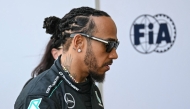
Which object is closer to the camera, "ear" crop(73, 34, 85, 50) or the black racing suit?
the black racing suit

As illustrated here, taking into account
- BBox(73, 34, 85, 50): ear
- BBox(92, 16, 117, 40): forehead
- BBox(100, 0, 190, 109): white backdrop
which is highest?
BBox(92, 16, 117, 40): forehead

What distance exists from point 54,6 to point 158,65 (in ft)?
3.54

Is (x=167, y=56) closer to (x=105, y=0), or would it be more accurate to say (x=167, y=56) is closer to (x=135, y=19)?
(x=135, y=19)

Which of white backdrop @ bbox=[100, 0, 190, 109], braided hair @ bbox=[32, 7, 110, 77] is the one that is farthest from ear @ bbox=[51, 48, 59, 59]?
white backdrop @ bbox=[100, 0, 190, 109]

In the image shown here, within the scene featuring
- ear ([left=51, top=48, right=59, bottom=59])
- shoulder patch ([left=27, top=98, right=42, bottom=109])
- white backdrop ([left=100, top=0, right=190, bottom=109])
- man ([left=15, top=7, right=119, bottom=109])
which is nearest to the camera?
shoulder patch ([left=27, top=98, right=42, bottom=109])

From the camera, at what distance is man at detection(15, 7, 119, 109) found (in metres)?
1.62

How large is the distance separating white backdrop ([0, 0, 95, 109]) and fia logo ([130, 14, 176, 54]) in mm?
648

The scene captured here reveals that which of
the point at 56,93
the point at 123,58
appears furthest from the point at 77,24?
the point at 123,58

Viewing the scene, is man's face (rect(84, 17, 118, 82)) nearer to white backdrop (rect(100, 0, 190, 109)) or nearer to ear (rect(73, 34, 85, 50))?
ear (rect(73, 34, 85, 50))

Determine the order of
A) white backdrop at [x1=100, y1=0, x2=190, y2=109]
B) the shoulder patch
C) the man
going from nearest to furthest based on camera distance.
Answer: the shoulder patch → the man → white backdrop at [x1=100, y1=0, x2=190, y2=109]

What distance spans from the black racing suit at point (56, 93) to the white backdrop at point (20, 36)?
173 centimetres

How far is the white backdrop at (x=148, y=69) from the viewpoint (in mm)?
3395

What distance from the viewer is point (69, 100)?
5.24ft

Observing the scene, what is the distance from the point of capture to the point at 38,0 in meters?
3.40
